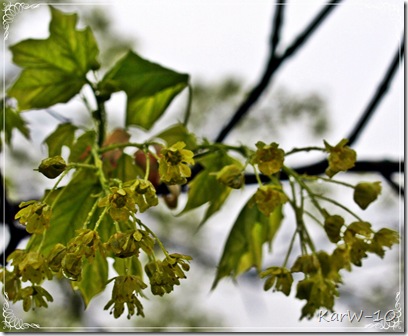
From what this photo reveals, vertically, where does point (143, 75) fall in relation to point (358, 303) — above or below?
above

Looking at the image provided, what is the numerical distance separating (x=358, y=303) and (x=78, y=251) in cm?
199

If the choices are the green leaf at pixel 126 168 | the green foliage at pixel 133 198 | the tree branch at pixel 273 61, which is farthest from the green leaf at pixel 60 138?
the tree branch at pixel 273 61

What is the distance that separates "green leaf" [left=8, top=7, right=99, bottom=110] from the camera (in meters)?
0.81

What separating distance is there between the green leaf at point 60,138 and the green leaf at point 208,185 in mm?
186

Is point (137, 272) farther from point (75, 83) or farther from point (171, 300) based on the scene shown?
point (171, 300)

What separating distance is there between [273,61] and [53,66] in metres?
0.48

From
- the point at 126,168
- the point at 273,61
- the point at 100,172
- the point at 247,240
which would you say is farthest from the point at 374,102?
the point at 100,172

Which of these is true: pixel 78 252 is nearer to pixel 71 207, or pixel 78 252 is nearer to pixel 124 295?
pixel 124 295

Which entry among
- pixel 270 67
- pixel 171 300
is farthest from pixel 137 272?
pixel 171 300

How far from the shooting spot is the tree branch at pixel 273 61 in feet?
3.73

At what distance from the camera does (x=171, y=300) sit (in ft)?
9.25

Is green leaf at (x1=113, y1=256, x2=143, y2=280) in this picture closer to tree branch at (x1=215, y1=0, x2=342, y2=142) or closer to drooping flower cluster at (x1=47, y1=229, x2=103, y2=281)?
drooping flower cluster at (x1=47, y1=229, x2=103, y2=281)

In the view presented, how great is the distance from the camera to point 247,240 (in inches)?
30.2

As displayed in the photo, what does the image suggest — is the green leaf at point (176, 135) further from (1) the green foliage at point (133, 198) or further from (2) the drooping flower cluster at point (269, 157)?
(2) the drooping flower cluster at point (269, 157)
